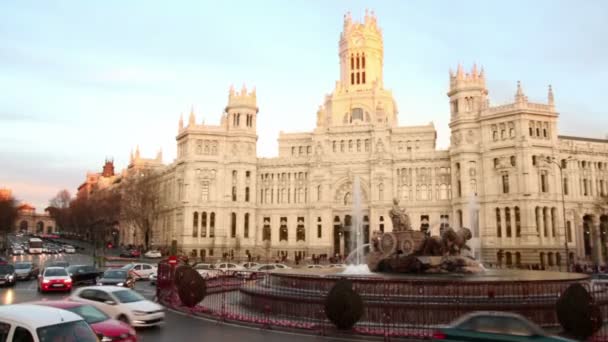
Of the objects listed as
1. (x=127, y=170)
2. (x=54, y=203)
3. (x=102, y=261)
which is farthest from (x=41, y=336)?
(x=54, y=203)

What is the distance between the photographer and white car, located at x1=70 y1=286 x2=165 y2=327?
18753 millimetres

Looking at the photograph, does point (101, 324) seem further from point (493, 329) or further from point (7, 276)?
point (7, 276)

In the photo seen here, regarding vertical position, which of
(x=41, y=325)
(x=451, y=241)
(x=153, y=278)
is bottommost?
(x=153, y=278)

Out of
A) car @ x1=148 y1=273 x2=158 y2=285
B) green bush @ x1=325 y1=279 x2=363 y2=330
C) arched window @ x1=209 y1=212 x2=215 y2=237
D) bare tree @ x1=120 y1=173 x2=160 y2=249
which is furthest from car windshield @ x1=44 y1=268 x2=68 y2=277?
bare tree @ x1=120 y1=173 x2=160 y2=249

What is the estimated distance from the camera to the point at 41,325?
9828mm

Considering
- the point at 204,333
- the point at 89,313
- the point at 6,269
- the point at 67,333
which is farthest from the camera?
the point at 6,269

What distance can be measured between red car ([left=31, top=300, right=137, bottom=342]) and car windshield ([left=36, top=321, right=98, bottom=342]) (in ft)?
9.65

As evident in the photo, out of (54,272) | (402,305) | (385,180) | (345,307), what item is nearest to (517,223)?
(385,180)

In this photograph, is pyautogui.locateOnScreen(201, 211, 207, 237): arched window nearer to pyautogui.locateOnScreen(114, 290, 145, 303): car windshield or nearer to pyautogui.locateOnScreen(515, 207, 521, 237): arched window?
pyautogui.locateOnScreen(515, 207, 521, 237): arched window

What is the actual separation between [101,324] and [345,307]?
27.6 ft

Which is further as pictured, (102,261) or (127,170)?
(127,170)

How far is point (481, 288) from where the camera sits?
21594 mm

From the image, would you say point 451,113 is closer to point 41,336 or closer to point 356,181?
point 356,181

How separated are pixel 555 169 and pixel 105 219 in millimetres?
92500
